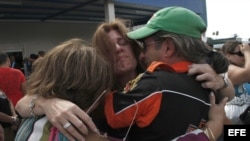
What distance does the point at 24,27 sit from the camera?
12477 mm

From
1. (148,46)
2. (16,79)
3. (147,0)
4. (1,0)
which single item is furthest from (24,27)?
(148,46)

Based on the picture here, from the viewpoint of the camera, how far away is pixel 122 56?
1.95 meters

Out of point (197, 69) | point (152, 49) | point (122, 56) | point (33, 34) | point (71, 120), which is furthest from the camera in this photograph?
point (33, 34)

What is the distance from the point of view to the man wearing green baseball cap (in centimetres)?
120

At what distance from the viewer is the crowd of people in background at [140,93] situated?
120 centimetres

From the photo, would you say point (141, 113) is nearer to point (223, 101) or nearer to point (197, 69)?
point (197, 69)

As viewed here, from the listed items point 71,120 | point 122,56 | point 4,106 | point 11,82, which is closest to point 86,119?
point 71,120

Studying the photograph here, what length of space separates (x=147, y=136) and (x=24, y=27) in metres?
12.1

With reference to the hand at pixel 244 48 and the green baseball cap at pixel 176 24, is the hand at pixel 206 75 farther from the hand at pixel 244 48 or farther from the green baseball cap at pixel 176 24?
the hand at pixel 244 48

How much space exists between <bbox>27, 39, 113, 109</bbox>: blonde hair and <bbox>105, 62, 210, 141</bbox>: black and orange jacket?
82 millimetres

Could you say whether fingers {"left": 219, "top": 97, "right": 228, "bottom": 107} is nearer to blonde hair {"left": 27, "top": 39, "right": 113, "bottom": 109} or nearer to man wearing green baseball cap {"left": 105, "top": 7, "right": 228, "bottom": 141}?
man wearing green baseball cap {"left": 105, "top": 7, "right": 228, "bottom": 141}

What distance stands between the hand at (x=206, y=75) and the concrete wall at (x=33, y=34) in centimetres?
1135

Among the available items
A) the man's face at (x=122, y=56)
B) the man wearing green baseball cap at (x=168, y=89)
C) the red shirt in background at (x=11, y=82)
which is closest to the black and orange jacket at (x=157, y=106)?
the man wearing green baseball cap at (x=168, y=89)

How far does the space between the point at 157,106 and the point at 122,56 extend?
801 mm
